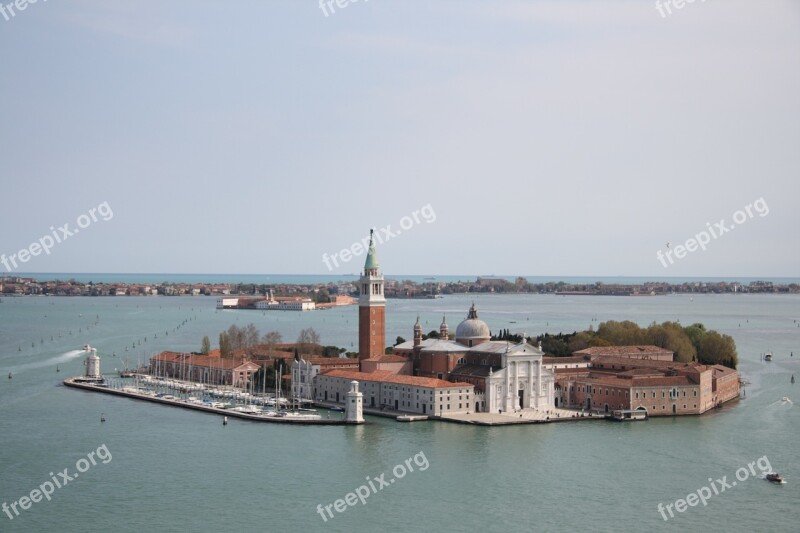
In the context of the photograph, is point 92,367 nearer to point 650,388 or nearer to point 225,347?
point 225,347

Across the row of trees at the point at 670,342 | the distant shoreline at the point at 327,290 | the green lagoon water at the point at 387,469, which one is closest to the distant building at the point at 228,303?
the distant shoreline at the point at 327,290

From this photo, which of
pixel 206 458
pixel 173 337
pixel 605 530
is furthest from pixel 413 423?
pixel 173 337

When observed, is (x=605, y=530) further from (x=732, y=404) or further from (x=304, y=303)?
(x=304, y=303)

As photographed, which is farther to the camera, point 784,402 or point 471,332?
point 471,332

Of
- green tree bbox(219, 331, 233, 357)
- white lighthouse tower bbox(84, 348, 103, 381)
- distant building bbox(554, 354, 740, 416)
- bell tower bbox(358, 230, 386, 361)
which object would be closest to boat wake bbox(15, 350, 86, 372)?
white lighthouse tower bbox(84, 348, 103, 381)

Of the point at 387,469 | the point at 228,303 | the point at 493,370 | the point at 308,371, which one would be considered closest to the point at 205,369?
Answer: the point at 308,371

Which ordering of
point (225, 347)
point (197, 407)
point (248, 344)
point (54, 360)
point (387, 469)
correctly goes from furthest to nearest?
point (54, 360)
point (248, 344)
point (225, 347)
point (197, 407)
point (387, 469)

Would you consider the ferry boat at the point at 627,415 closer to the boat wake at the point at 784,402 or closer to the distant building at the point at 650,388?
the distant building at the point at 650,388
